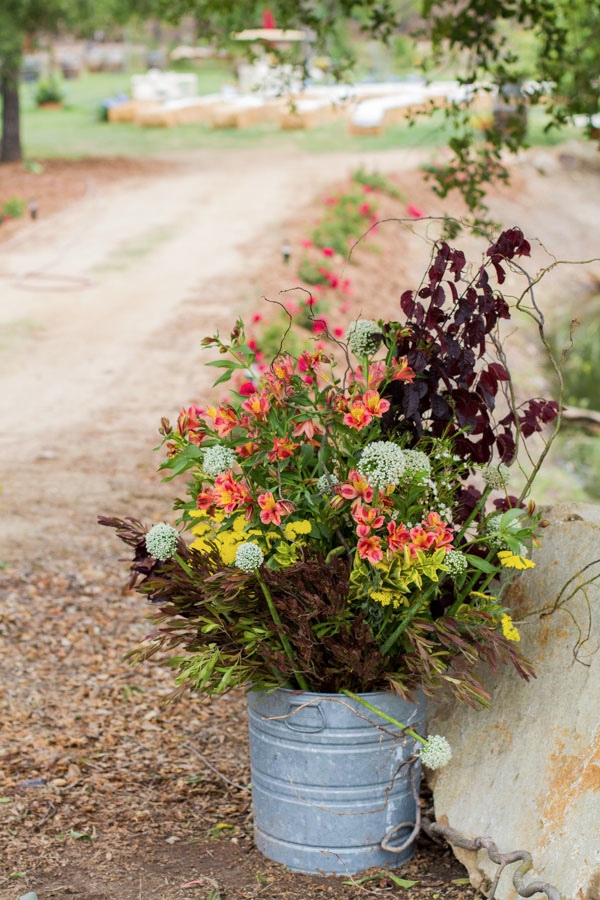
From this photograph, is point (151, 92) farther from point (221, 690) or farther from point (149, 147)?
point (221, 690)

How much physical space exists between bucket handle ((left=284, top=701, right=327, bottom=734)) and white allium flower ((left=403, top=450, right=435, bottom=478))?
570 mm

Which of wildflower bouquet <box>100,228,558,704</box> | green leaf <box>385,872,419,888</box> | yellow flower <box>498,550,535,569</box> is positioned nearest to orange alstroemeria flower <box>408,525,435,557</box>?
wildflower bouquet <box>100,228,558,704</box>

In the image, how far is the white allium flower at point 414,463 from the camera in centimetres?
261

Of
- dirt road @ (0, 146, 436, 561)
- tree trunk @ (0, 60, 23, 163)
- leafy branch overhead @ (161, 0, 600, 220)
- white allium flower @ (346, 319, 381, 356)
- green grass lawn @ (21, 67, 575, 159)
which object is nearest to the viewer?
white allium flower @ (346, 319, 381, 356)

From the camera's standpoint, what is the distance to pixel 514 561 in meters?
2.62

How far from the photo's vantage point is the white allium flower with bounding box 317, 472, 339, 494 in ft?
8.79

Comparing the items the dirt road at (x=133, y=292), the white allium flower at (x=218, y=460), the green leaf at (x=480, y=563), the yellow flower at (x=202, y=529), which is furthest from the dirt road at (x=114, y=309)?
the green leaf at (x=480, y=563)

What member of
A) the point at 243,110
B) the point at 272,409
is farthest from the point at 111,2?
the point at 272,409

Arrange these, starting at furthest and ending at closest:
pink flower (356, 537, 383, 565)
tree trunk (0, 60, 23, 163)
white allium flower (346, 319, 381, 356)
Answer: tree trunk (0, 60, 23, 163) → white allium flower (346, 319, 381, 356) → pink flower (356, 537, 383, 565)

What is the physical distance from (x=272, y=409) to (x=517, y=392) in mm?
7294

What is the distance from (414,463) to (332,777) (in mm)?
751

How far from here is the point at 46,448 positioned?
6.76 meters

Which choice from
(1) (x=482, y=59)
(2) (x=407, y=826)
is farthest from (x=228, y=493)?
(1) (x=482, y=59)

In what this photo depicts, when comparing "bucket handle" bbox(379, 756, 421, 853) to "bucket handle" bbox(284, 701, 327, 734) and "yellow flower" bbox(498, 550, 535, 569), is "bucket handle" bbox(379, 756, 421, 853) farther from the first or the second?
"yellow flower" bbox(498, 550, 535, 569)
